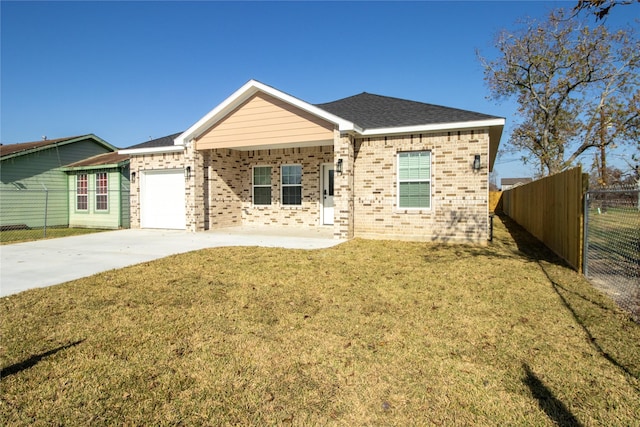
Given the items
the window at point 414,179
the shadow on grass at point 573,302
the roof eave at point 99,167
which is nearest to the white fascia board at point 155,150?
the roof eave at point 99,167

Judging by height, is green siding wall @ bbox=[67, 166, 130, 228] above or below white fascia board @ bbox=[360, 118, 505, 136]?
below

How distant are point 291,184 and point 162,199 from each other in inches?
204

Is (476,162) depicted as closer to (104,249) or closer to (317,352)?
(317,352)

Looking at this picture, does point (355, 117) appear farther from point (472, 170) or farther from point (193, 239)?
point (193, 239)

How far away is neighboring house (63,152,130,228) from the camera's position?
642 inches

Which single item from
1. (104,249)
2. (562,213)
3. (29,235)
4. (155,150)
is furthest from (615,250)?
(29,235)

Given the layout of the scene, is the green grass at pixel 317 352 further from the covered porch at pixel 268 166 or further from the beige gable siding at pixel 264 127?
the beige gable siding at pixel 264 127

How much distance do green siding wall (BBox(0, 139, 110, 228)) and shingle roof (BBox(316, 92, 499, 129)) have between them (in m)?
12.8

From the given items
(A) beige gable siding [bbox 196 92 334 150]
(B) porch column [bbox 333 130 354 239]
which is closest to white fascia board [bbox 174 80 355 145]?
(A) beige gable siding [bbox 196 92 334 150]

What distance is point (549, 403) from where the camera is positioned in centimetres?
272

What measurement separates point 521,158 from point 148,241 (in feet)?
82.5

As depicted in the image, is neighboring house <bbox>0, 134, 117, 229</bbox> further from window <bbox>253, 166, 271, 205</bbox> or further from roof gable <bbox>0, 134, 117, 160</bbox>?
window <bbox>253, 166, 271, 205</bbox>

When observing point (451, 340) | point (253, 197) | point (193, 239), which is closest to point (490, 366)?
point (451, 340)

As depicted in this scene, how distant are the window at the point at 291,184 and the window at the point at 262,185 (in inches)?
25.0
